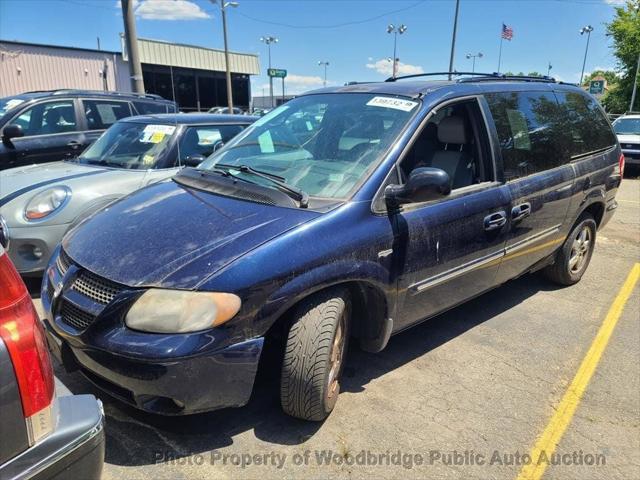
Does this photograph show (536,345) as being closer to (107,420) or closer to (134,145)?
(107,420)

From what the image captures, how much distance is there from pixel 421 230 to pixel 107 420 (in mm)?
2068

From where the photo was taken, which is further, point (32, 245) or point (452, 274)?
point (32, 245)

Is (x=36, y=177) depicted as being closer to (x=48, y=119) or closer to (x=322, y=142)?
(x=48, y=119)

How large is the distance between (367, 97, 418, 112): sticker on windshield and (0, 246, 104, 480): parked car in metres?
2.40

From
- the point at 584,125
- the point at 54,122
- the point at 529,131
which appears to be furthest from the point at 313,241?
the point at 54,122

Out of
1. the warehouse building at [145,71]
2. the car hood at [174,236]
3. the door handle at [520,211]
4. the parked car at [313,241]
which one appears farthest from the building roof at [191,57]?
the door handle at [520,211]

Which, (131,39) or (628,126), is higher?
(131,39)

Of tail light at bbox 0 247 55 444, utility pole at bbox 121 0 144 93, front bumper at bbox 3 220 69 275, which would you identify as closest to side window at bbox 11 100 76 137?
front bumper at bbox 3 220 69 275

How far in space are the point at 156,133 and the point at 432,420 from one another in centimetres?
417

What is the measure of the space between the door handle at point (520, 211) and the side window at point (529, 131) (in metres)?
0.22

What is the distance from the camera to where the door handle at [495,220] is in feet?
11.0

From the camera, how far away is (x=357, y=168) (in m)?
2.90

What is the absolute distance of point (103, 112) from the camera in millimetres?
7438

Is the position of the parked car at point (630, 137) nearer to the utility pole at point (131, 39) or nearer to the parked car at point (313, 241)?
the parked car at point (313, 241)
